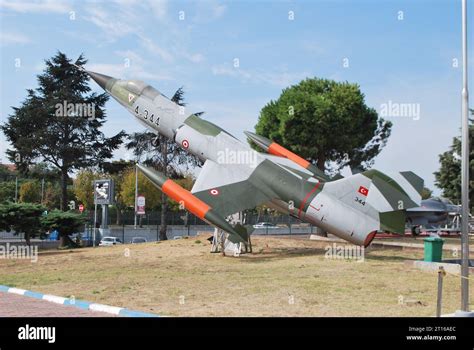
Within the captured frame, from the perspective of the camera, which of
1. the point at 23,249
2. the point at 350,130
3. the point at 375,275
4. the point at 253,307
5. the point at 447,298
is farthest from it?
the point at 350,130

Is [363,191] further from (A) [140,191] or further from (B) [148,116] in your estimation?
(A) [140,191]

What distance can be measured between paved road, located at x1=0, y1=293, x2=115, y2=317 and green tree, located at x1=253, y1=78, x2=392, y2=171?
26045 mm

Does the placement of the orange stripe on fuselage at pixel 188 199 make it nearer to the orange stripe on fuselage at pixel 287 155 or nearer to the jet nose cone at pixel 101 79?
the orange stripe on fuselage at pixel 287 155

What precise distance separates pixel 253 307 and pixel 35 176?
35.8 metres

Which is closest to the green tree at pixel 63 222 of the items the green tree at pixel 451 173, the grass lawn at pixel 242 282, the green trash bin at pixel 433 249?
the grass lawn at pixel 242 282

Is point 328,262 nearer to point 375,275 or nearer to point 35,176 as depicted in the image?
point 375,275

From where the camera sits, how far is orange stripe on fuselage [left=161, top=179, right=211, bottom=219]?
21000 millimetres

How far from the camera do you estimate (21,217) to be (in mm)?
29391

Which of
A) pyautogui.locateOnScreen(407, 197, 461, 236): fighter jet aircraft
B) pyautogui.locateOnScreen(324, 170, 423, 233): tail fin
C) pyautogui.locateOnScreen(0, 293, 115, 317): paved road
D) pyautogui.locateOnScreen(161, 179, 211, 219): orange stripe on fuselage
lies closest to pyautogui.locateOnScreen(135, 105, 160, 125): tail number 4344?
pyautogui.locateOnScreen(161, 179, 211, 219): orange stripe on fuselage

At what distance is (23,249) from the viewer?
3130 cm

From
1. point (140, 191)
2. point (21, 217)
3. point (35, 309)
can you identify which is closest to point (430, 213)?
point (21, 217)

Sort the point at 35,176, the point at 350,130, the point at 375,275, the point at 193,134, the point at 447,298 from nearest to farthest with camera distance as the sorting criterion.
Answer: the point at 447,298, the point at 375,275, the point at 193,134, the point at 350,130, the point at 35,176

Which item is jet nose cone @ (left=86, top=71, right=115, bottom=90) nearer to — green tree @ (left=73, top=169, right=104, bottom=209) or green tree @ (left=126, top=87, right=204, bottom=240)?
green tree @ (left=126, top=87, right=204, bottom=240)
